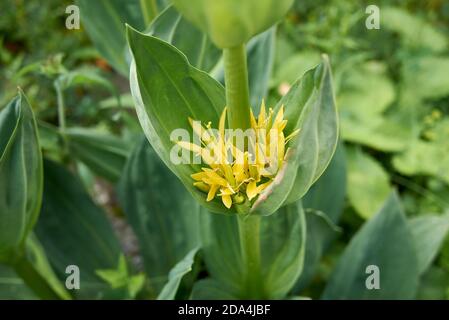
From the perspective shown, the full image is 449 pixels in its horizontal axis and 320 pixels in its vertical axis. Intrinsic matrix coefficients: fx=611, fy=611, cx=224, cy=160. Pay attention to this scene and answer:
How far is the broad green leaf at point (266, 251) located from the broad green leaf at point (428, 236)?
0.76 feet

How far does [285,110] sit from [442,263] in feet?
1.98

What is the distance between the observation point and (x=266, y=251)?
0.81m

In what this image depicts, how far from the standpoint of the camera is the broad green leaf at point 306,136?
0.51 m

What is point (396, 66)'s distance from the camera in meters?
1.56

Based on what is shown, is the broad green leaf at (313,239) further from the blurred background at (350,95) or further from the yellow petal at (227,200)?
the yellow petal at (227,200)

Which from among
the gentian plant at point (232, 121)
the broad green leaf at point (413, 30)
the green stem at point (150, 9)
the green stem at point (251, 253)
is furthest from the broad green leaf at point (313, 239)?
the broad green leaf at point (413, 30)

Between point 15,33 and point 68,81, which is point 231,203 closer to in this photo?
point 68,81

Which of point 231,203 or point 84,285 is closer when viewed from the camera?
point 231,203

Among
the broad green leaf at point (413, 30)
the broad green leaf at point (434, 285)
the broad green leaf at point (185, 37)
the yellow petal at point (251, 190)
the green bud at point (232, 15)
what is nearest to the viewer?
the green bud at point (232, 15)

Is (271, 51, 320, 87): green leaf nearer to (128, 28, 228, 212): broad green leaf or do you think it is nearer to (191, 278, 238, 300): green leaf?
(191, 278, 238, 300): green leaf

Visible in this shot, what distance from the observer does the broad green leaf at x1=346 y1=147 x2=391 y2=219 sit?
114 centimetres

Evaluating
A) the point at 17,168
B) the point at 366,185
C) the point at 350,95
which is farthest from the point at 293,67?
the point at 17,168
